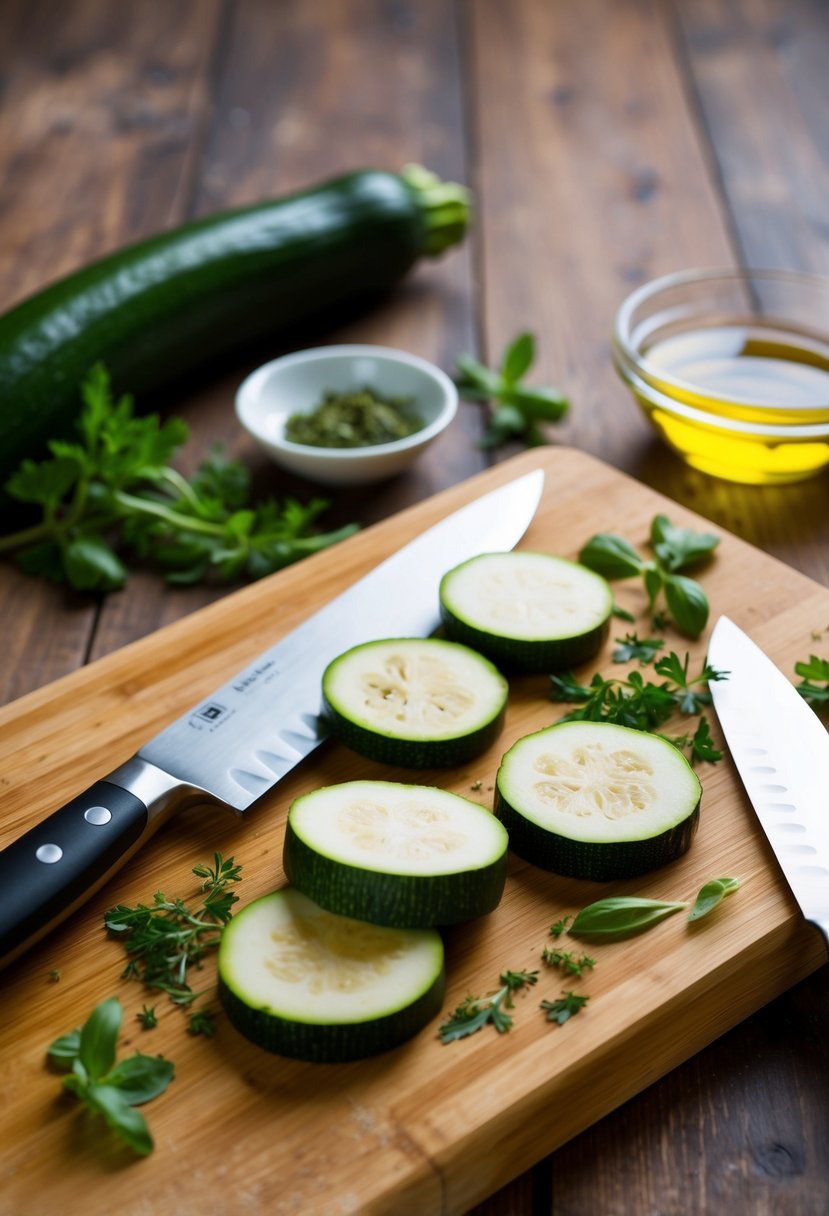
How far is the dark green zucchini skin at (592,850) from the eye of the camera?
187cm

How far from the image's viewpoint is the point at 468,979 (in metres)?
1.80

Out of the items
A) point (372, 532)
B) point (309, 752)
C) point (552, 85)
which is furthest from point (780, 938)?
point (552, 85)

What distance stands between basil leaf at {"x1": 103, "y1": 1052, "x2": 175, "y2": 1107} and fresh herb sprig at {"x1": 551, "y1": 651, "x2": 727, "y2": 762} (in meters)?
0.92

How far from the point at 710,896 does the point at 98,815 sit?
972mm

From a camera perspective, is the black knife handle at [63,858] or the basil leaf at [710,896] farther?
the basil leaf at [710,896]

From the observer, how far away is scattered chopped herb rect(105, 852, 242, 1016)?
181cm

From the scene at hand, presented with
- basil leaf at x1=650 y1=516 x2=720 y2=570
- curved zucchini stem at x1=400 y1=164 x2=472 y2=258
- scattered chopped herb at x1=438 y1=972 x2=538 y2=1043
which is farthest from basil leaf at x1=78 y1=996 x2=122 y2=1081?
curved zucchini stem at x1=400 y1=164 x2=472 y2=258

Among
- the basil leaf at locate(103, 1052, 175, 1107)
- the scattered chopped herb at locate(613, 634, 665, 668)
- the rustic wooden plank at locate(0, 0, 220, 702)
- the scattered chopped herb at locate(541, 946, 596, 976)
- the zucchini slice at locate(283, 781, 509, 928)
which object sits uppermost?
the rustic wooden plank at locate(0, 0, 220, 702)

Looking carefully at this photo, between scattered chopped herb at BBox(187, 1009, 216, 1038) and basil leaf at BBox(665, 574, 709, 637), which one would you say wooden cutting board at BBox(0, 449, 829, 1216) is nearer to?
scattered chopped herb at BBox(187, 1009, 216, 1038)

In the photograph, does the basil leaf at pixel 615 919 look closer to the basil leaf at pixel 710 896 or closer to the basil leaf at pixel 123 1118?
the basil leaf at pixel 710 896

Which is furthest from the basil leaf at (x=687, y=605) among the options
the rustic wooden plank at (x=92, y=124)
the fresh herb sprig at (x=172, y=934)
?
the rustic wooden plank at (x=92, y=124)

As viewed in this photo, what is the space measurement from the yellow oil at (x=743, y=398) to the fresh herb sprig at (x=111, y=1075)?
2.02m

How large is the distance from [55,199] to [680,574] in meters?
3.02

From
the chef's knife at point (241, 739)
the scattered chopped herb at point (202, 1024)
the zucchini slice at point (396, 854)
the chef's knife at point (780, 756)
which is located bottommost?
the chef's knife at point (780, 756)
